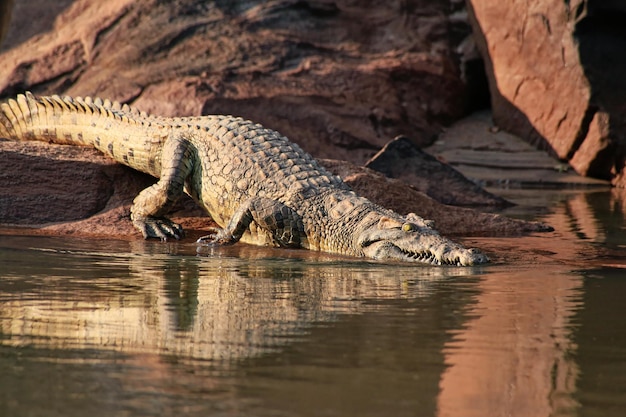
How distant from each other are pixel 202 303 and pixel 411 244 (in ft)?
7.15

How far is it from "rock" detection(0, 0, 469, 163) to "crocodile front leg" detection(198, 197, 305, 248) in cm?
487

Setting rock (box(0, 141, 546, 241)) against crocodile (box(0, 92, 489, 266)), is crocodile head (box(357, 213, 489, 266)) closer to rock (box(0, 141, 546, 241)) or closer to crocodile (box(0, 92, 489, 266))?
crocodile (box(0, 92, 489, 266))

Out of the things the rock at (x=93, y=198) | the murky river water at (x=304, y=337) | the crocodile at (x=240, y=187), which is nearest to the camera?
the murky river water at (x=304, y=337)

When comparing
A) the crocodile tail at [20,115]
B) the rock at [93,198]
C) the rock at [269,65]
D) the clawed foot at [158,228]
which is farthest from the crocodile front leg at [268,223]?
the rock at [269,65]

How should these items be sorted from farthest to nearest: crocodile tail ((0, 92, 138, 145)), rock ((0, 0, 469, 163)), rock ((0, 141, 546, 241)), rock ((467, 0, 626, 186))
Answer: rock ((0, 0, 469, 163)) → rock ((467, 0, 626, 186)) → crocodile tail ((0, 92, 138, 145)) → rock ((0, 141, 546, 241))

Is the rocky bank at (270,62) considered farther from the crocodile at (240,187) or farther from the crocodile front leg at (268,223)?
the crocodile front leg at (268,223)

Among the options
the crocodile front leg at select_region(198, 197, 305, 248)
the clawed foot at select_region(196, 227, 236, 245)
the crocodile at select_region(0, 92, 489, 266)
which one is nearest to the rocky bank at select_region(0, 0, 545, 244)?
the crocodile at select_region(0, 92, 489, 266)

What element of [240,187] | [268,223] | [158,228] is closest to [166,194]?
[158,228]

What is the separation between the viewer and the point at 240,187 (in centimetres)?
723

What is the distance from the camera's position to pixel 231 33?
13.2 metres

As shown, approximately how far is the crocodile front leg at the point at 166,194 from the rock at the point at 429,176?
109 inches

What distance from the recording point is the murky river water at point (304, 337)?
294 centimetres

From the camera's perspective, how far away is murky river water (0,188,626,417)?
2936 millimetres

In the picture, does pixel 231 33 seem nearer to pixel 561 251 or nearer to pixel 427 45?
pixel 427 45
